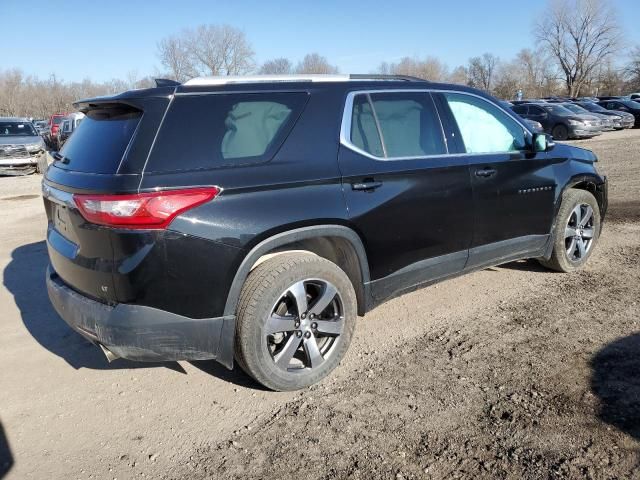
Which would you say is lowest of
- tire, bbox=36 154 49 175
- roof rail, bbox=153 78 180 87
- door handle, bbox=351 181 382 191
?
tire, bbox=36 154 49 175

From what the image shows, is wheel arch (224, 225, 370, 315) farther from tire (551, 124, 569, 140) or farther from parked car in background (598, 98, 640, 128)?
parked car in background (598, 98, 640, 128)

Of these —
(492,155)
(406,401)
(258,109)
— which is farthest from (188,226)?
(492,155)

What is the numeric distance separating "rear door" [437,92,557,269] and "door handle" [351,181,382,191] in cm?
97

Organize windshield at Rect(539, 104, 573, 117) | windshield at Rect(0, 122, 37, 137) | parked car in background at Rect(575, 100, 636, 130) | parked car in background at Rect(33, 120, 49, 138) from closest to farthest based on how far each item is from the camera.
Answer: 1. windshield at Rect(0, 122, 37, 137)
2. parked car in background at Rect(33, 120, 49, 138)
3. windshield at Rect(539, 104, 573, 117)
4. parked car in background at Rect(575, 100, 636, 130)

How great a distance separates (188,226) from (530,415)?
2.08 m

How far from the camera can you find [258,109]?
123 inches

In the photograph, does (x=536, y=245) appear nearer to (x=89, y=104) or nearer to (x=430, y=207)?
(x=430, y=207)

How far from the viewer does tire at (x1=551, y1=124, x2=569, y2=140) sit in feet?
70.8

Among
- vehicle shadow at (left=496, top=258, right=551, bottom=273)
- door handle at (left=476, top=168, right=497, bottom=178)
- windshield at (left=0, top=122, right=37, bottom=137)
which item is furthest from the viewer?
windshield at (left=0, top=122, right=37, bottom=137)

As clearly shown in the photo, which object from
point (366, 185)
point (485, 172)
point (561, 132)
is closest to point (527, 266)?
point (485, 172)

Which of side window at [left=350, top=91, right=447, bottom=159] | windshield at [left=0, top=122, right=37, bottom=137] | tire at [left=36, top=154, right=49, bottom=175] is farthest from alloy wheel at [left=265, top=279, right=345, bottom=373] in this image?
windshield at [left=0, top=122, right=37, bottom=137]

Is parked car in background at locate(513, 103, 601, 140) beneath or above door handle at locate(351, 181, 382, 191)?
beneath

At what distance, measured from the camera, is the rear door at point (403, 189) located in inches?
133

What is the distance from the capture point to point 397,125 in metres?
3.71
